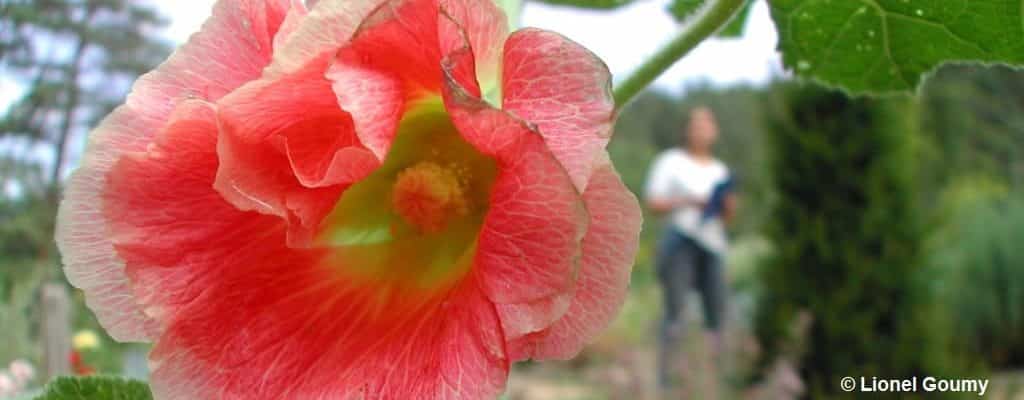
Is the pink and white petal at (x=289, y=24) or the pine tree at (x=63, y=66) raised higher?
the pink and white petal at (x=289, y=24)

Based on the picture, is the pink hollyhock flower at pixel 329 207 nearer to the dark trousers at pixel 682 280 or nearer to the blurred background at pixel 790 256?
the blurred background at pixel 790 256

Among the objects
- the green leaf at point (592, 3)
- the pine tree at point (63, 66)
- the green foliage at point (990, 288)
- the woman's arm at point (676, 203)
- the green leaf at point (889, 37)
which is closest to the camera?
the green leaf at point (889, 37)

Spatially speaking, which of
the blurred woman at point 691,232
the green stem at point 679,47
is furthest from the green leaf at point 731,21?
the blurred woman at point 691,232

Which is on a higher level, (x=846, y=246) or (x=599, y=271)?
(x=599, y=271)

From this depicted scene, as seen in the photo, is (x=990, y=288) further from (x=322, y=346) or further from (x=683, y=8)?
(x=322, y=346)

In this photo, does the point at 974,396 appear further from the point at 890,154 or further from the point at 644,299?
the point at 644,299

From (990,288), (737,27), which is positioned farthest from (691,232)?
(737,27)
